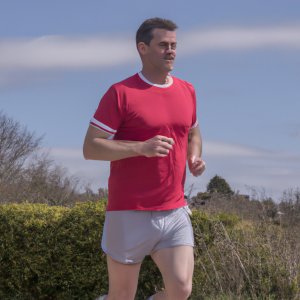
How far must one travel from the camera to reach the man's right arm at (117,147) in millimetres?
2770

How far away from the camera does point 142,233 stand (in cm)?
295

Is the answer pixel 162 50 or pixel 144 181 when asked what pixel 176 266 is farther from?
pixel 162 50

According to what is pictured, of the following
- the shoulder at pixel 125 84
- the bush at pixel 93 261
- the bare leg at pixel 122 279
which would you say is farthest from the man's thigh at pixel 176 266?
the bush at pixel 93 261

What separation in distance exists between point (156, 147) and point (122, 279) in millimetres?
1037

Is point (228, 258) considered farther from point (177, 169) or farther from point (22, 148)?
point (22, 148)

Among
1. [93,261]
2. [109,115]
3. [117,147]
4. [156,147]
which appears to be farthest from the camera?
[93,261]

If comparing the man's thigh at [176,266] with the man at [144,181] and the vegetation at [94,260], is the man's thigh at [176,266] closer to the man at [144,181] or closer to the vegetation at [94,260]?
the man at [144,181]

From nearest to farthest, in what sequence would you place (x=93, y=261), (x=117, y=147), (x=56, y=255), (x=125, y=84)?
(x=117, y=147), (x=125, y=84), (x=93, y=261), (x=56, y=255)

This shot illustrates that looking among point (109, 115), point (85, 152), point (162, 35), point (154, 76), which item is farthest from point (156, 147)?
point (162, 35)

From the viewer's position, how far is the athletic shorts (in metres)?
2.94

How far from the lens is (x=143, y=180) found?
9.77 ft

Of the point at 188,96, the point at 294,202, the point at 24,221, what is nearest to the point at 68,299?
the point at 24,221

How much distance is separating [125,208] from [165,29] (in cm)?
139

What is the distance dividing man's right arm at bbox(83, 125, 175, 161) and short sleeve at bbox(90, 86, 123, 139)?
4 cm
